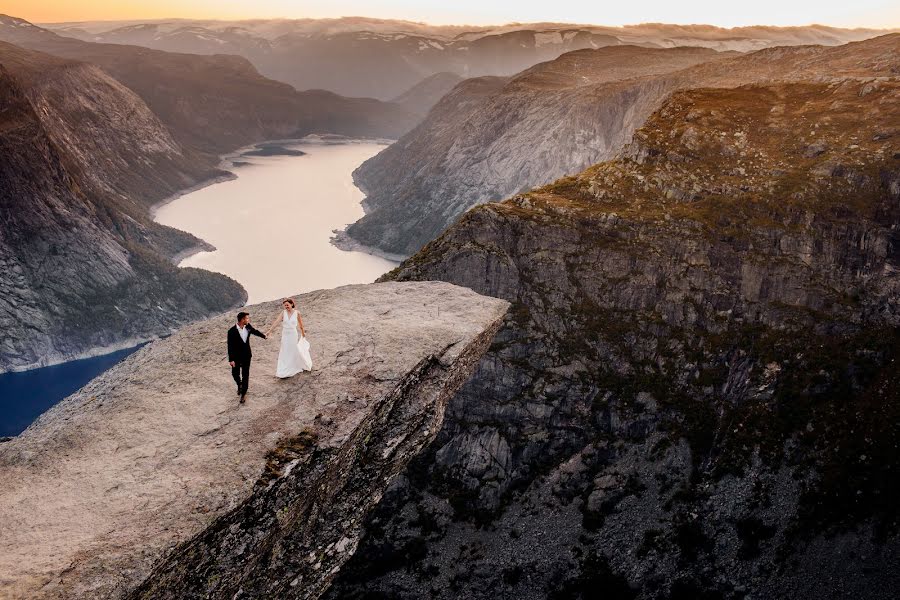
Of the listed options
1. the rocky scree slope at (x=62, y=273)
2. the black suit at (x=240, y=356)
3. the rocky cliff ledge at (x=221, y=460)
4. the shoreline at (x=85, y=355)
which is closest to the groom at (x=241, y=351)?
the black suit at (x=240, y=356)

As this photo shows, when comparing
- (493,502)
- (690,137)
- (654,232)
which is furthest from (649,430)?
(690,137)

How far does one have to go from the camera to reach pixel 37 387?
452 feet

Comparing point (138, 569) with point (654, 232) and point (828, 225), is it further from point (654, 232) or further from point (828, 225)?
point (828, 225)

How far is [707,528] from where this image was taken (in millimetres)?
69562

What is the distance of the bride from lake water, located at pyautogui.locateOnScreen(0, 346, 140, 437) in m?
125

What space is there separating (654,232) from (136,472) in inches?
3096

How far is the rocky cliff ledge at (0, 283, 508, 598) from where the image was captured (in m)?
19.9

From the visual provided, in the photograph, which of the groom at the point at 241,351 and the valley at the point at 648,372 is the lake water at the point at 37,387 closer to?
the valley at the point at 648,372

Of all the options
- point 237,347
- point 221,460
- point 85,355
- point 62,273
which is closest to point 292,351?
point 237,347

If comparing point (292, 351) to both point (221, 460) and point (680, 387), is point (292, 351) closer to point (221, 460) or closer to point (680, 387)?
point (221, 460)

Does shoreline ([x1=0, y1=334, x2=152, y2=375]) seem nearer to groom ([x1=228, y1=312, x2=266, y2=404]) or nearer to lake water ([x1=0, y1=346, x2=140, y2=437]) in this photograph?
lake water ([x1=0, y1=346, x2=140, y2=437])

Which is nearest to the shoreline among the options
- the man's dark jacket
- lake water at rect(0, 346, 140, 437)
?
lake water at rect(0, 346, 140, 437)

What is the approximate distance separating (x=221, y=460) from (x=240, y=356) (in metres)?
4.61

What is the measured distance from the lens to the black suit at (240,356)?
25.1 meters
